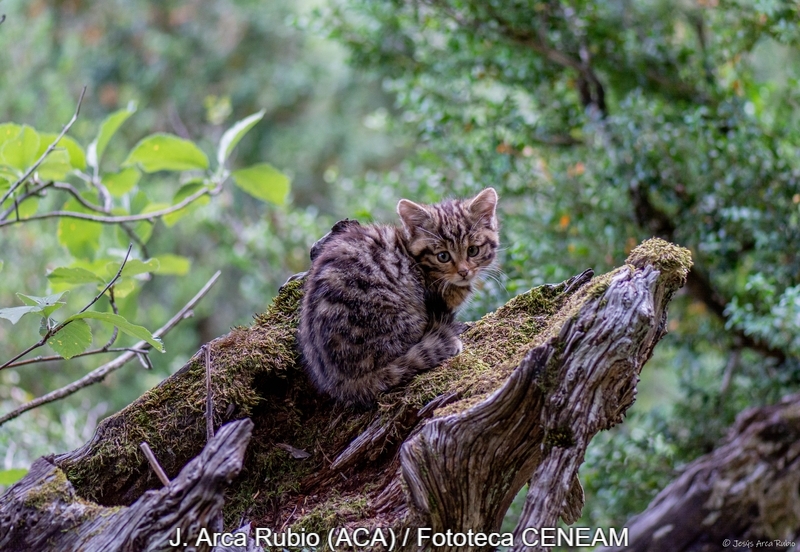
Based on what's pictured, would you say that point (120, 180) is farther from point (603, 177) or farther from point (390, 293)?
point (603, 177)

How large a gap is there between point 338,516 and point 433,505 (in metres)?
0.38

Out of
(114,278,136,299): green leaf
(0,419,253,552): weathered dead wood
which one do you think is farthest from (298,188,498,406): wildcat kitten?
(0,419,253,552): weathered dead wood

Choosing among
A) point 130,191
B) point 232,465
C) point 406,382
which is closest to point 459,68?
point 130,191

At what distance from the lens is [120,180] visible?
130 inches

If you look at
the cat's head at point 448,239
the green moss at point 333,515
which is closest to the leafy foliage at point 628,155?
the cat's head at point 448,239

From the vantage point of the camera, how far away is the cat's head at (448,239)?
362 centimetres

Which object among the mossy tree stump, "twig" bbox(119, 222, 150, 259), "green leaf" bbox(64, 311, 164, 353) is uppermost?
"twig" bbox(119, 222, 150, 259)

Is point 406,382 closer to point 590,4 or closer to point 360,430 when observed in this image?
point 360,430

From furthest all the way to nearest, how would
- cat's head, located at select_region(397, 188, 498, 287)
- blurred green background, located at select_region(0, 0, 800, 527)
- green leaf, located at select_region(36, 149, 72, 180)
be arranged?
1. blurred green background, located at select_region(0, 0, 800, 527)
2. cat's head, located at select_region(397, 188, 498, 287)
3. green leaf, located at select_region(36, 149, 72, 180)

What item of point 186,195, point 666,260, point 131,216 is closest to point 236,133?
point 186,195

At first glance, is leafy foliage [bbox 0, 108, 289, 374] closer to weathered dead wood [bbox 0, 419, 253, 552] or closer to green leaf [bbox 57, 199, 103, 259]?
green leaf [bbox 57, 199, 103, 259]

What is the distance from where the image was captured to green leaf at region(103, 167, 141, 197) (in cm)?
328

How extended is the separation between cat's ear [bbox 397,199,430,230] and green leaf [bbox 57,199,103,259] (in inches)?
56.4

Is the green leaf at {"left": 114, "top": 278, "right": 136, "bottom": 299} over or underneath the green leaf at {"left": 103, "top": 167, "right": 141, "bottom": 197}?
underneath
